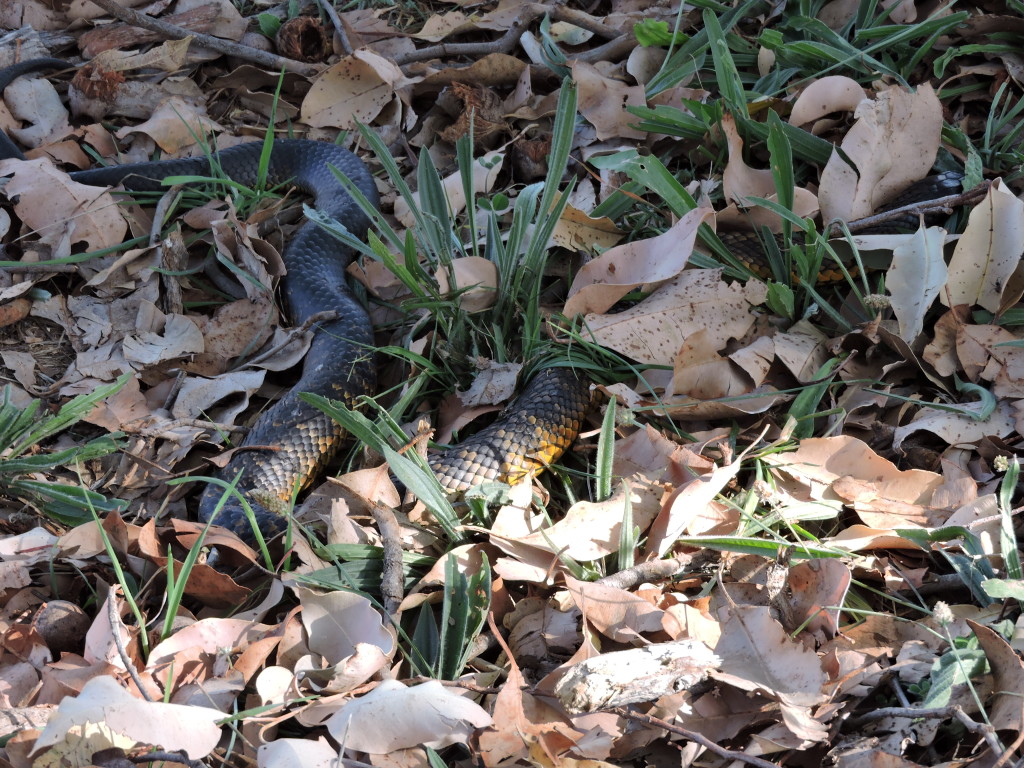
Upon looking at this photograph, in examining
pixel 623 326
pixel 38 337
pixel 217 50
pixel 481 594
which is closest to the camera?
pixel 481 594

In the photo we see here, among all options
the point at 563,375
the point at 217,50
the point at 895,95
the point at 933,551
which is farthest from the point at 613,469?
the point at 217,50

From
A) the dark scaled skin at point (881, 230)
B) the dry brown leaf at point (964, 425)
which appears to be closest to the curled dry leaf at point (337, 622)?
the dry brown leaf at point (964, 425)

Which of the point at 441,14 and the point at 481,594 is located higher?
the point at 441,14

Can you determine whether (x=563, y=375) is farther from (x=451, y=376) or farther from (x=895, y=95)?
(x=895, y=95)

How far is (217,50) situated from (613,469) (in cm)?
388

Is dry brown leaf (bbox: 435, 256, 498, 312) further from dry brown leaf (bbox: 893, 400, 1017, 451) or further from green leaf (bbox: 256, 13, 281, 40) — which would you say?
green leaf (bbox: 256, 13, 281, 40)

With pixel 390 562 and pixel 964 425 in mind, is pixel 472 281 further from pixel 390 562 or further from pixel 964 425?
pixel 964 425

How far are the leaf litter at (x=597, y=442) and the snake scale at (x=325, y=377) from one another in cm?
13

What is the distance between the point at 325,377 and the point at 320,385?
0.16 feet

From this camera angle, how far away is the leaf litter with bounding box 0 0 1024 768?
2.27m

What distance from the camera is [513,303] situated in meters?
→ 3.61

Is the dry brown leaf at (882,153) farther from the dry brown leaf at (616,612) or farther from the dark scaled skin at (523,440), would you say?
the dry brown leaf at (616,612)

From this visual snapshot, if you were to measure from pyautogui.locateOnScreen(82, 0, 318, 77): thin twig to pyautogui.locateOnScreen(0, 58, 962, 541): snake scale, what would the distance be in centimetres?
54

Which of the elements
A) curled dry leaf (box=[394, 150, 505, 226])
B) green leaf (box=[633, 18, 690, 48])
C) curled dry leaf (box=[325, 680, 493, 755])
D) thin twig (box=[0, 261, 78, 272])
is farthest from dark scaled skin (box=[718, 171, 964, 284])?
thin twig (box=[0, 261, 78, 272])
